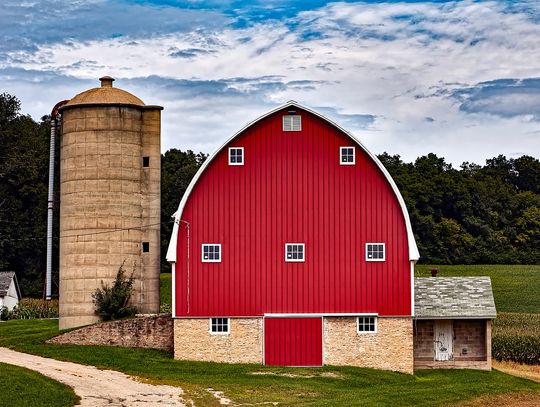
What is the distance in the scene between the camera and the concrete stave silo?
4228 centimetres

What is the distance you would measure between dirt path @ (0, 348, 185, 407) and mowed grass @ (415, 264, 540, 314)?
38.8 metres

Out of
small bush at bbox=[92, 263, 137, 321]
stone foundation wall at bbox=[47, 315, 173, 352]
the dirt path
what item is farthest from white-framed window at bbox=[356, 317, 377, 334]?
small bush at bbox=[92, 263, 137, 321]

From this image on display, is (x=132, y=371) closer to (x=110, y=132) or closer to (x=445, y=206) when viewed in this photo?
(x=110, y=132)

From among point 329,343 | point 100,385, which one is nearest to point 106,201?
point 329,343

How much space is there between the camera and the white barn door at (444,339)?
138 ft

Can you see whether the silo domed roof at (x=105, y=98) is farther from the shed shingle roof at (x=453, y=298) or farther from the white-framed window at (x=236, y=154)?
the shed shingle roof at (x=453, y=298)

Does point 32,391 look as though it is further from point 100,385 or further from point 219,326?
point 219,326

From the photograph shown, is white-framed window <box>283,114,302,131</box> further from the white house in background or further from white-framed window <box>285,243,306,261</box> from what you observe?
the white house in background

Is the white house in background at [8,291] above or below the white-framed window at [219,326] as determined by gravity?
above

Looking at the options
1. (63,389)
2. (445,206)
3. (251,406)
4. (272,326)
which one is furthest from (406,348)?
(445,206)

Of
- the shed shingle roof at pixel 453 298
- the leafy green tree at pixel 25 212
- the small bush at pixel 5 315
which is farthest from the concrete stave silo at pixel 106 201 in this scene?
the leafy green tree at pixel 25 212

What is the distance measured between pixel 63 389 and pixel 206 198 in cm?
1120

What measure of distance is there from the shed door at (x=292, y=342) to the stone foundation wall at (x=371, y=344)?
13.4 inches

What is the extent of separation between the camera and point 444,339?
42.1 m
